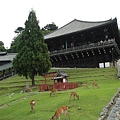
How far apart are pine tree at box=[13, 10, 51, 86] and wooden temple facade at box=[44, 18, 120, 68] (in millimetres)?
16758

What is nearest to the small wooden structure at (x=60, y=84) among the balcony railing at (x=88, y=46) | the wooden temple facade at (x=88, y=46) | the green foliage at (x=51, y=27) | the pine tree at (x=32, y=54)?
the pine tree at (x=32, y=54)

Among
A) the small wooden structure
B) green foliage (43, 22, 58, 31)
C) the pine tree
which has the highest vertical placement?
green foliage (43, 22, 58, 31)

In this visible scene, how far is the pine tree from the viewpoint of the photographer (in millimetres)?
34844

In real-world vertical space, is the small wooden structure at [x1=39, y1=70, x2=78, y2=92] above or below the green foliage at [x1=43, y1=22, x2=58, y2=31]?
below

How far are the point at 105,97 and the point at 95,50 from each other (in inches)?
1368

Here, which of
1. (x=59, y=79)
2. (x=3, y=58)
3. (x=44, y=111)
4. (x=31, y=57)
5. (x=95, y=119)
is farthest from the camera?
(x=3, y=58)

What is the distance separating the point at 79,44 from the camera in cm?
5544

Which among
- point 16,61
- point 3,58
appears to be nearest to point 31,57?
point 16,61

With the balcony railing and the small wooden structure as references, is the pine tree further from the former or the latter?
the balcony railing

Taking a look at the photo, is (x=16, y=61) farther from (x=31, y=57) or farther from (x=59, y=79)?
(x=59, y=79)

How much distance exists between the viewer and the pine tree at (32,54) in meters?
34.8

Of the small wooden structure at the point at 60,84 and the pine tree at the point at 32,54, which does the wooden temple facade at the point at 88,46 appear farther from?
the small wooden structure at the point at 60,84

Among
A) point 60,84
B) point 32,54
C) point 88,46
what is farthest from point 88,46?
point 60,84

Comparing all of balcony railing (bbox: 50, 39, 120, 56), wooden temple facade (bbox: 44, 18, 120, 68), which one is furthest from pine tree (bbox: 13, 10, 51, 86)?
wooden temple facade (bbox: 44, 18, 120, 68)
